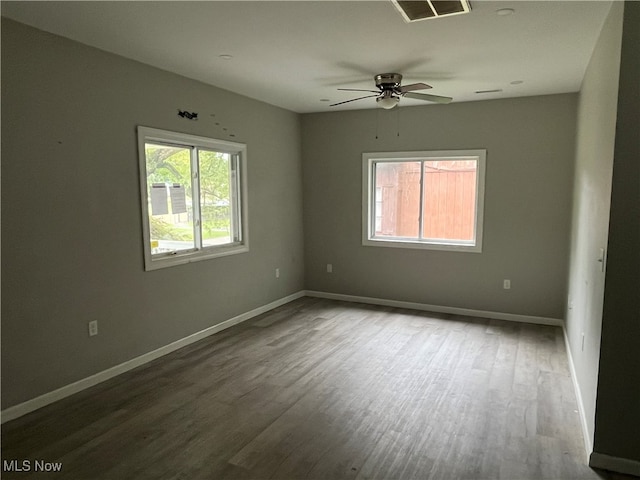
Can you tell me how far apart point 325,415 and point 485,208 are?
10.8 feet

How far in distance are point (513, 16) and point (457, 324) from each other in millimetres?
3283

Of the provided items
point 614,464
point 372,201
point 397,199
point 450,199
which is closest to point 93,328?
point 614,464

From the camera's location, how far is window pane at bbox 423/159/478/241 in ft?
17.1

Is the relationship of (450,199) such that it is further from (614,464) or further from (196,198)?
(614,464)

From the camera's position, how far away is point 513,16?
101 inches

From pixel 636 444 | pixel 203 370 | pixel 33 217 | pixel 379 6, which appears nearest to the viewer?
pixel 636 444

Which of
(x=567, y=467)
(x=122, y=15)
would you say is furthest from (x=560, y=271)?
(x=122, y=15)

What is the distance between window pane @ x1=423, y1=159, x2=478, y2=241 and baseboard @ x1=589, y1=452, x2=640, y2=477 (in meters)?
3.18

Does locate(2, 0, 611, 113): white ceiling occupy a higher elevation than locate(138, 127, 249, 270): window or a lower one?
higher

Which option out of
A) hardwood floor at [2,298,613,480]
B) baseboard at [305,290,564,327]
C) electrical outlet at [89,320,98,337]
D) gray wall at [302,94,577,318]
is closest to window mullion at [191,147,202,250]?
hardwood floor at [2,298,613,480]

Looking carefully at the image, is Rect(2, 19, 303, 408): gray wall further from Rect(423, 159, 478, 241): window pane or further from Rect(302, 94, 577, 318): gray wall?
Rect(423, 159, 478, 241): window pane

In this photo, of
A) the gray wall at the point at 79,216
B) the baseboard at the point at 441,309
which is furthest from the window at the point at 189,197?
the baseboard at the point at 441,309

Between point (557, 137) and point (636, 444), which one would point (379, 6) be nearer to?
point (636, 444)

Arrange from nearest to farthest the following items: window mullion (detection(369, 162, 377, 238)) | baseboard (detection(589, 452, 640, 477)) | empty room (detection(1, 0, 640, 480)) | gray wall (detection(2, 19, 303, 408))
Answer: baseboard (detection(589, 452, 640, 477)) → empty room (detection(1, 0, 640, 480)) → gray wall (detection(2, 19, 303, 408)) → window mullion (detection(369, 162, 377, 238))
